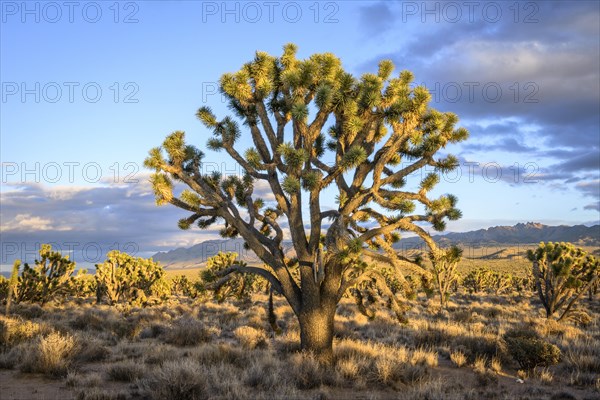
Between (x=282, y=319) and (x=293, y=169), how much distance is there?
11.4m

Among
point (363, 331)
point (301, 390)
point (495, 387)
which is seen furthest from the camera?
point (363, 331)

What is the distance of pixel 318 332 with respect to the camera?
979 centimetres

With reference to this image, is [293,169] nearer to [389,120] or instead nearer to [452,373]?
[389,120]

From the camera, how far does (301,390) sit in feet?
26.8

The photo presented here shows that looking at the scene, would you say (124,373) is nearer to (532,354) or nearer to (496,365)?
(496,365)

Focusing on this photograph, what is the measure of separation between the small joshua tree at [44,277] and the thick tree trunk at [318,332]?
19.4 m

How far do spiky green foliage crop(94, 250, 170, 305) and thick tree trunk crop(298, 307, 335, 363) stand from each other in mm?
18124

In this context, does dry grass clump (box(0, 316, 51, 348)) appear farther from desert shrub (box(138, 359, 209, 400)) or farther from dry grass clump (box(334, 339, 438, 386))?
dry grass clump (box(334, 339, 438, 386))

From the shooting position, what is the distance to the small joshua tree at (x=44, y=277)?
23625 millimetres

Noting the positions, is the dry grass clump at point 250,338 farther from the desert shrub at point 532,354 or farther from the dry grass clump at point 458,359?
the desert shrub at point 532,354

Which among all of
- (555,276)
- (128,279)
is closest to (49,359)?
(128,279)

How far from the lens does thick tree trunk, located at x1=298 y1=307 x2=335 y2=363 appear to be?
9.74 metres

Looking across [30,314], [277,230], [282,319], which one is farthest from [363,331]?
[30,314]

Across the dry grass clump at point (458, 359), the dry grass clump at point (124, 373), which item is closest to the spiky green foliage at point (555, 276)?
the dry grass clump at point (458, 359)
